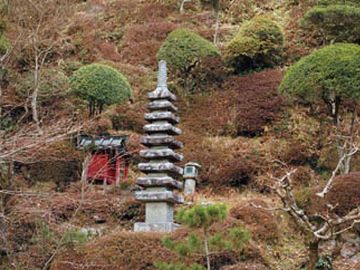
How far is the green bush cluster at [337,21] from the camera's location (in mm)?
18039

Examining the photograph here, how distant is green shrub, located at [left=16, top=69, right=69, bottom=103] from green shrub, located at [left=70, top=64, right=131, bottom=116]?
121cm

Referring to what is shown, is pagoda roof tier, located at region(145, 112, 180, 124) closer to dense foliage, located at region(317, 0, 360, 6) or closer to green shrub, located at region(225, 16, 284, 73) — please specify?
green shrub, located at region(225, 16, 284, 73)

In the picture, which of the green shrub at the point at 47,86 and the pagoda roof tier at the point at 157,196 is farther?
the green shrub at the point at 47,86

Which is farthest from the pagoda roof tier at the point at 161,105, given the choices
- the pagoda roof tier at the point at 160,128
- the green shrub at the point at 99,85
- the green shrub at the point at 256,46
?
the green shrub at the point at 256,46

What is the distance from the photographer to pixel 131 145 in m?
16.6

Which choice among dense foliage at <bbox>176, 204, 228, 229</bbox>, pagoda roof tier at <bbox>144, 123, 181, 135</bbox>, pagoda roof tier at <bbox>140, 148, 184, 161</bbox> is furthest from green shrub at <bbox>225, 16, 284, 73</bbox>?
dense foliage at <bbox>176, 204, 228, 229</bbox>

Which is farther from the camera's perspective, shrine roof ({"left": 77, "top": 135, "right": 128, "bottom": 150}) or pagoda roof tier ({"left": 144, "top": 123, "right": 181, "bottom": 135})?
shrine roof ({"left": 77, "top": 135, "right": 128, "bottom": 150})

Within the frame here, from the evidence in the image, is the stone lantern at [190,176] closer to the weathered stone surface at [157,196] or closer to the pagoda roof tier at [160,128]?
the pagoda roof tier at [160,128]

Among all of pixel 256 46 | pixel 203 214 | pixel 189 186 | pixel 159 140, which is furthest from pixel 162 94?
pixel 256 46

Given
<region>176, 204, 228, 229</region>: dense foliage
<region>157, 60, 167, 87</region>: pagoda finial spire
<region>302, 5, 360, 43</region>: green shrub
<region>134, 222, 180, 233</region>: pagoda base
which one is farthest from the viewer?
<region>302, 5, 360, 43</region>: green shrub

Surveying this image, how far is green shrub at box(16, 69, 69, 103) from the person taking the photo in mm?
17922

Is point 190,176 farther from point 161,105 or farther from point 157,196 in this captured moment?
point 157,196

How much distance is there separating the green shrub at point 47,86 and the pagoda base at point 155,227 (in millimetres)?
6118

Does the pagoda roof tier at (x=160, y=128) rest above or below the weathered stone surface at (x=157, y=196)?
above
